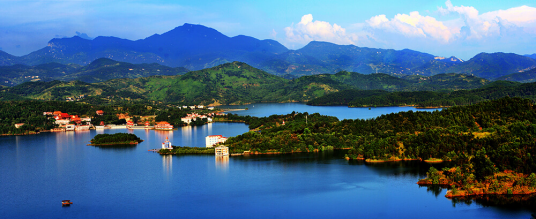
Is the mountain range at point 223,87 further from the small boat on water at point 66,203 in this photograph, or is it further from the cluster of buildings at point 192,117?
the small boat on water at point 66,203

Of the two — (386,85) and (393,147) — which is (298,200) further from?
(386,85)

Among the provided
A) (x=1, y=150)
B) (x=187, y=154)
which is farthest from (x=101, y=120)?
(x=187, y=154)

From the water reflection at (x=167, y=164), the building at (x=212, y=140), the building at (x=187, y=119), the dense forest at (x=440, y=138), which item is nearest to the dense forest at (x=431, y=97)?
the building at (x=187, y=119)

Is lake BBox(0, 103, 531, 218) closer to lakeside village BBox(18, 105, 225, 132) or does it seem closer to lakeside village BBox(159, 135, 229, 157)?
lakeside village BBox(159, 135, 229, 157)

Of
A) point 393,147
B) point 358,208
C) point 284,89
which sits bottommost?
point 358,208

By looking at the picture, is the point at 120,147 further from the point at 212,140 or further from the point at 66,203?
the point at 66,203

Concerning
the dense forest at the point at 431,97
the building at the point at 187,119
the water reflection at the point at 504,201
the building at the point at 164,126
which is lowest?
the water reflection at the point at 504,201

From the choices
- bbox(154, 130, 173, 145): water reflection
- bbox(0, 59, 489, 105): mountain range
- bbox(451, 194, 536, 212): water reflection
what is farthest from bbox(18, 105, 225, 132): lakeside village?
bbox(451, 194, 536, 212): water reflection
